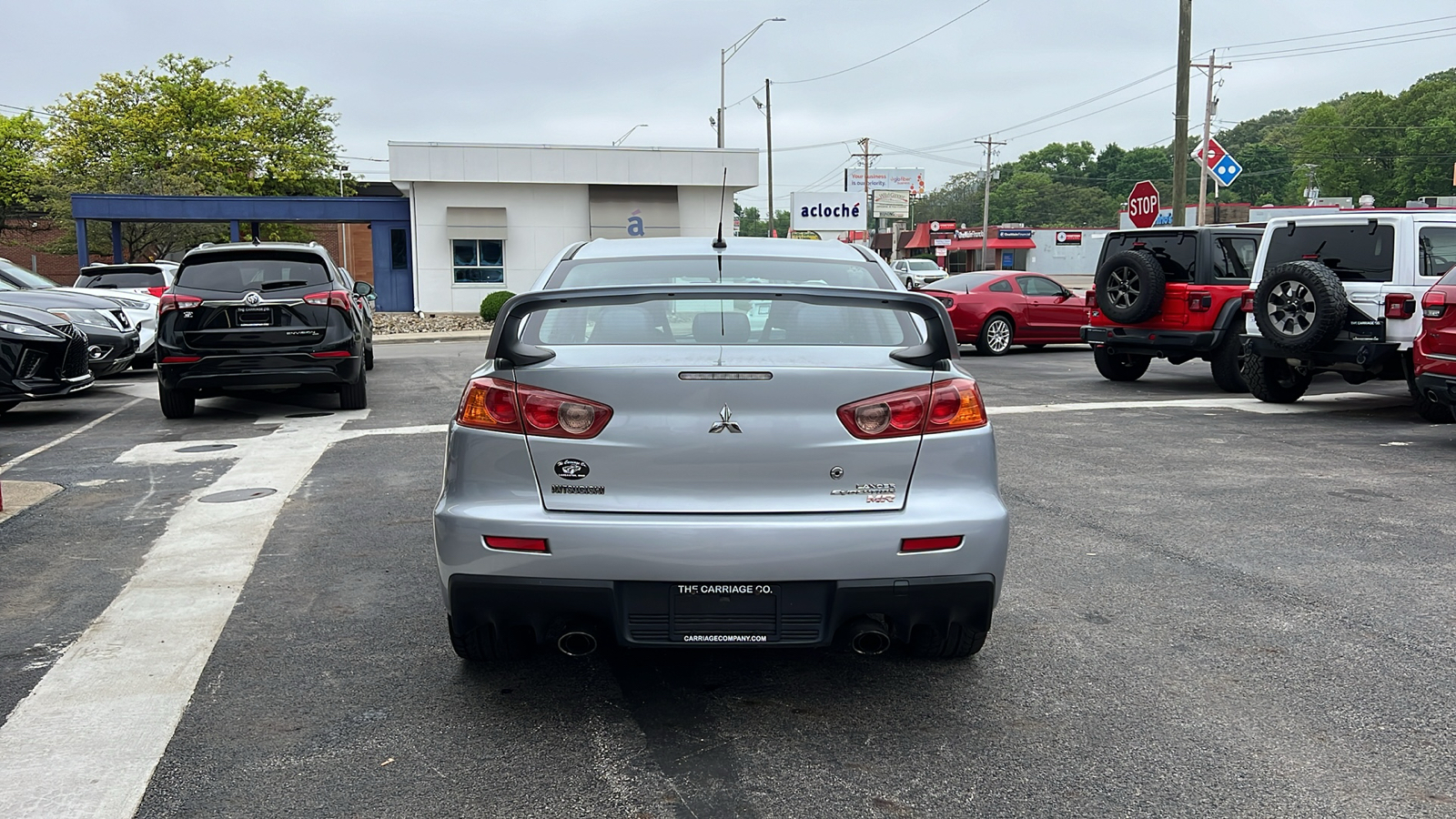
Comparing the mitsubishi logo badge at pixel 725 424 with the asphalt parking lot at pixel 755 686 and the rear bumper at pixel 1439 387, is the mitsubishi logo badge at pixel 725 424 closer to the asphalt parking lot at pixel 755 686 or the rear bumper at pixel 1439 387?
the asphalt parking lot at pixel 755 686

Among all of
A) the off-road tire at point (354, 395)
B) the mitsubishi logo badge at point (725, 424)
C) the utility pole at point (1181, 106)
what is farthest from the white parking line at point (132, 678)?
the utility pole at point (1181, 106)

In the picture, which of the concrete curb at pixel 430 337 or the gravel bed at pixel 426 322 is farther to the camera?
the gravel bed at pixel 426 322

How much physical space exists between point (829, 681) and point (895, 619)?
2.28ft

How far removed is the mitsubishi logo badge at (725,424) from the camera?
3.64 m

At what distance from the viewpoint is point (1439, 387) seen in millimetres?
9562

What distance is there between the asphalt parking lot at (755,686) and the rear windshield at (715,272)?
4.78ft

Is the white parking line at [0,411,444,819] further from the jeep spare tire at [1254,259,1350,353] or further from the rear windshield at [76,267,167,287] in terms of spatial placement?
the rear windshield at [76,267,167,287]

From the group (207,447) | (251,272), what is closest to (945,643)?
(207,447)

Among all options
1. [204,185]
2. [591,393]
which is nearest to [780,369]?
[591,393]

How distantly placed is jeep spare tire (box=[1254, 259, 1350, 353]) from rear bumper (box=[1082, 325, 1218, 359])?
1.46 metres

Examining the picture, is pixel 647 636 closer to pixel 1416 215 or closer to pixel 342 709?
pixel 342 709

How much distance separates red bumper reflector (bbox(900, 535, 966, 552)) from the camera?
3.63m

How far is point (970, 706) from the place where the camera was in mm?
4098

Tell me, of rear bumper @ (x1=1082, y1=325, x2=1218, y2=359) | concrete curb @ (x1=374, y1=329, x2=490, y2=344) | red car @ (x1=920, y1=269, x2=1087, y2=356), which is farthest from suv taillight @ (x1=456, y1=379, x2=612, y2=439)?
concrete curb @ (x1=374, y1=329, x2=490, y2=344)
